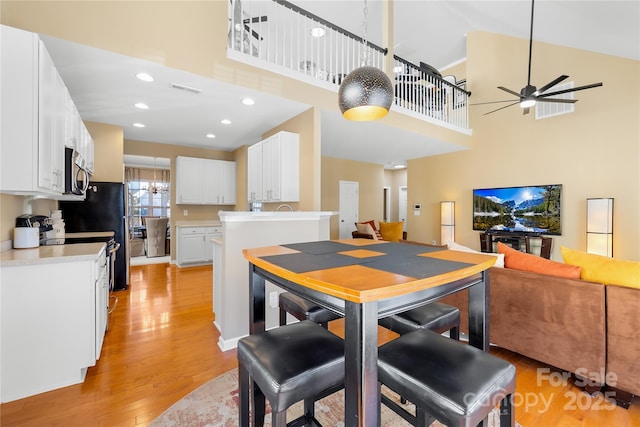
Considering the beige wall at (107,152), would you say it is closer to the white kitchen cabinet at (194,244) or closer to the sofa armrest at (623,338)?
the white kitchen cabinet at (194,244)

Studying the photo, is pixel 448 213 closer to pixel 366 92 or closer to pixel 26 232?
pixel 366 92

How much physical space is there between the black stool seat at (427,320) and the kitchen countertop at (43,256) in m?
2.16

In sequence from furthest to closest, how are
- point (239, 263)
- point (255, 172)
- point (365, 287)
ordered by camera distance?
1. point (255, 172)
2. point (239, 263)
3. point (365, 287)

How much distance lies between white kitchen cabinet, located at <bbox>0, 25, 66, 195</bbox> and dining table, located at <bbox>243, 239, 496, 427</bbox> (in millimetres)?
1685

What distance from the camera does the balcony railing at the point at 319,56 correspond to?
3148 mm

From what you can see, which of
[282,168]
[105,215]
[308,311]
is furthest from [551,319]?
[105,215]

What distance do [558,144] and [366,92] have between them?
5157 mm

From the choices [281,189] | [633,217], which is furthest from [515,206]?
[281,189]

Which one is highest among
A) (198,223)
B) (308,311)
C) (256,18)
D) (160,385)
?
(256,18)

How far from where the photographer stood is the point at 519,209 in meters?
5.23

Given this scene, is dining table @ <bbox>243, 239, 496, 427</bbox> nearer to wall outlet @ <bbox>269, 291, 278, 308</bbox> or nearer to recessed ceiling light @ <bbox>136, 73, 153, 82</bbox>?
wall outlet @ <bbox>269, 291, 278, 308</bbox>

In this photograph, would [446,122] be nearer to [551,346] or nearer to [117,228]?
[551,346]

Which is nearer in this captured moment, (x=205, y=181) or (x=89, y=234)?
(x=89, y=234)

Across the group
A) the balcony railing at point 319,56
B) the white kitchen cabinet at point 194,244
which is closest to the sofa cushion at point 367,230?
the balcony railing at point 319,56
